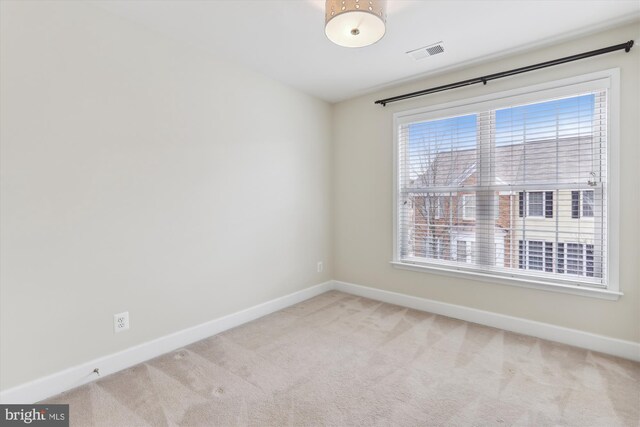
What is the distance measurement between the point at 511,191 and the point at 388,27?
5.84ft

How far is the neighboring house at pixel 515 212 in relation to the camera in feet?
8.14

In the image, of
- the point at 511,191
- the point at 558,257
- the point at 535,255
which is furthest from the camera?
the point at 511,191

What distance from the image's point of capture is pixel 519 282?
8.92 ft

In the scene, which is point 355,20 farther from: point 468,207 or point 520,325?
point 520,325

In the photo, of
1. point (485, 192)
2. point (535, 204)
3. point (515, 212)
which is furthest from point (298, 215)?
point (535, 204)

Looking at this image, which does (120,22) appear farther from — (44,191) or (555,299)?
(555,299)

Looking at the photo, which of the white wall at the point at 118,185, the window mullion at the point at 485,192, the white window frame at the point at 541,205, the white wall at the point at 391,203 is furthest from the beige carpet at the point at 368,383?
the white window frame at the point at 541,205

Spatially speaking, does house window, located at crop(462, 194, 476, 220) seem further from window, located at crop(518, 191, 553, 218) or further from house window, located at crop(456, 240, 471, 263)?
window, located at crop(518, 191, 553, 218)

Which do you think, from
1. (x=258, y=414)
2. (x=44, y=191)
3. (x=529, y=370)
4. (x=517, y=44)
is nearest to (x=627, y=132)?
(x=517, y=44)

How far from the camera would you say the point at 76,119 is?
1977 mm

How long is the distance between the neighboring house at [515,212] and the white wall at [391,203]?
0.22 meters

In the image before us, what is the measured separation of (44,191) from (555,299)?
380 cm

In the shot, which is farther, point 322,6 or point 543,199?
point 543,199

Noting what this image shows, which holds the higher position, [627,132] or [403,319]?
[627,132]
